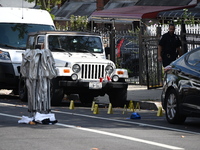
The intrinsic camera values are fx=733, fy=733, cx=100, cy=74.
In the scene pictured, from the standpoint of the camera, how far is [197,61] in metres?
13.3

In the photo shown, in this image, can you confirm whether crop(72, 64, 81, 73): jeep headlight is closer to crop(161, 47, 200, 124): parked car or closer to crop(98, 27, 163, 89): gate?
crop(161, 47, 200, 124): parked car

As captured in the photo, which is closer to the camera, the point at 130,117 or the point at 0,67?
the point at 130,117

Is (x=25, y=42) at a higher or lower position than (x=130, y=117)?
higher

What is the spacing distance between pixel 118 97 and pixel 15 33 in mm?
4672

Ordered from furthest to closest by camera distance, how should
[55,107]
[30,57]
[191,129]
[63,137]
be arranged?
1. [55,107]
2. [30,57]
3. [191,129]
4. [63,137]

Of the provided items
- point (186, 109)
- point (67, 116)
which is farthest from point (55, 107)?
point (186, 109)

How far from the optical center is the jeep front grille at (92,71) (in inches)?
714

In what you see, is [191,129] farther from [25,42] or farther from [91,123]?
[25,42]

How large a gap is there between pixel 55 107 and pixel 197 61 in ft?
17.9

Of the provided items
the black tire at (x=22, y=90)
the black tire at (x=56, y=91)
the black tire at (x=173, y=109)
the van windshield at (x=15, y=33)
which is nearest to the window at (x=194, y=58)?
the black tire at (x=173, y=109)

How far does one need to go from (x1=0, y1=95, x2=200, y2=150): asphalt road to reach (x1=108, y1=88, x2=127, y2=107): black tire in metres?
2.88

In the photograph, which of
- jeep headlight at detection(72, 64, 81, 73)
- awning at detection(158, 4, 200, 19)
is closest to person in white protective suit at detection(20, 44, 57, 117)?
jeep headlight at detection(72, 64, 81, 73)

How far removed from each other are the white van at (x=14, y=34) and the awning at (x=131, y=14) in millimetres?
15143

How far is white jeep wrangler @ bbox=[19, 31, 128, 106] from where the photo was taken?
58.7 ft
